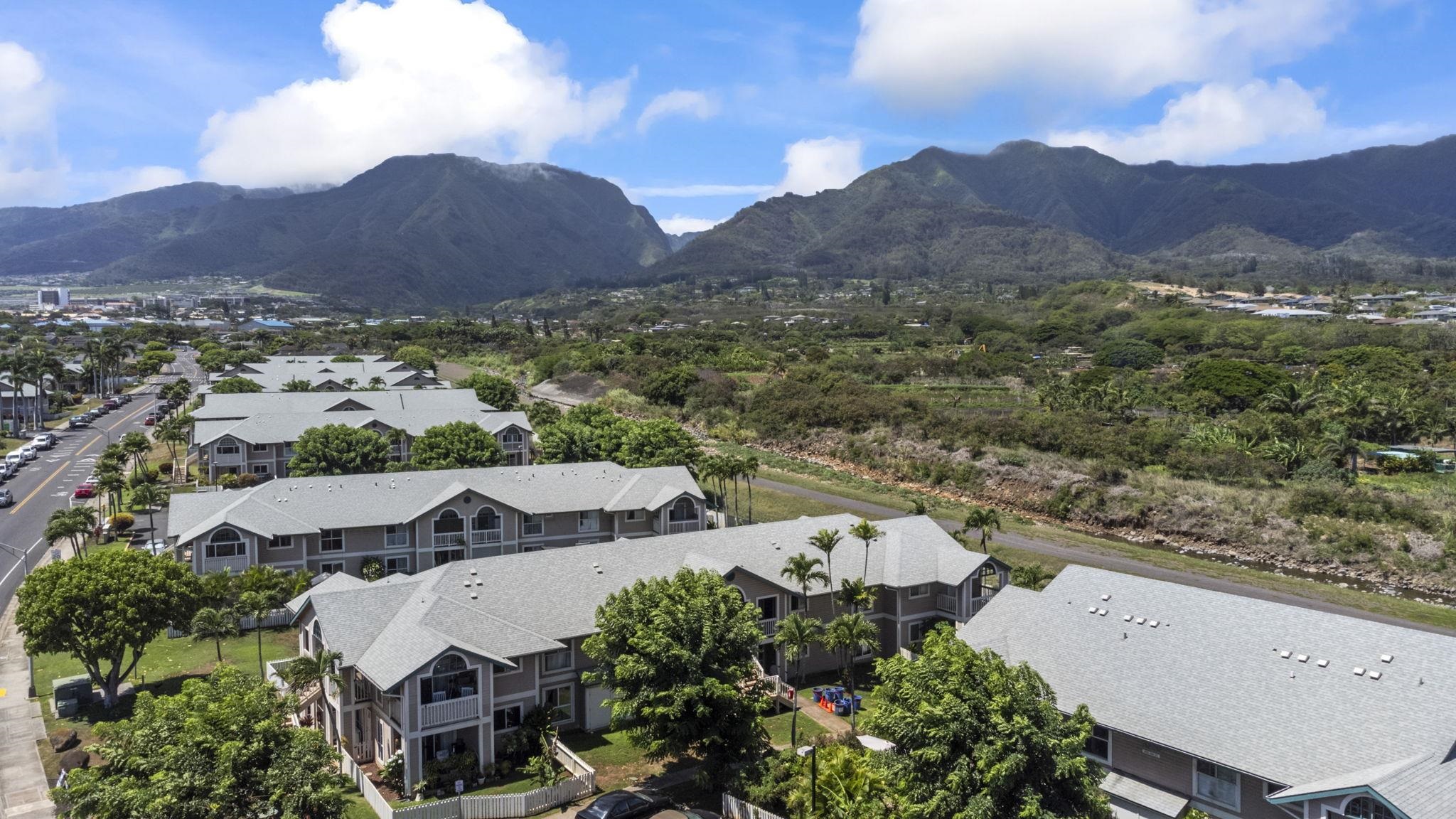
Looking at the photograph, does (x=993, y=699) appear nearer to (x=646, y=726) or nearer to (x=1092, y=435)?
(x=646, y=726)

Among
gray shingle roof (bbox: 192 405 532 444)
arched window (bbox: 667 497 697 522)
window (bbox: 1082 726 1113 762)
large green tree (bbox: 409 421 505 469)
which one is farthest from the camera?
gray shingle roof (bbox: 192 405 532 444)

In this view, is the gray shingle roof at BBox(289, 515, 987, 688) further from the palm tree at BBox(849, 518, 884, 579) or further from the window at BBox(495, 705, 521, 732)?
the window at BBox(495, 705, 521, 732)

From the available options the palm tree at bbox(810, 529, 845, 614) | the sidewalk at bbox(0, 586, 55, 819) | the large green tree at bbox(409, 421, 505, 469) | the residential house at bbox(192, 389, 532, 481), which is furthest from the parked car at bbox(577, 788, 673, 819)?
the residential house at bbox(192, 389, 532, 481)

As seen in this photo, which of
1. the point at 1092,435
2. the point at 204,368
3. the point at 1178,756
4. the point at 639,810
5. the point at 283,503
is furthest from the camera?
the point at 204,368

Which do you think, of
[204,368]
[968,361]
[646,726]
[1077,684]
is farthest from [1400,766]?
[204,368]

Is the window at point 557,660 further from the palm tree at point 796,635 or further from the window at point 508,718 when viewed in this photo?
the palm tree at point 796,635

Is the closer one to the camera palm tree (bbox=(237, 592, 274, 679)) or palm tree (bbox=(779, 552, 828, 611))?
palm tree (bbox=(779, 552, 828, 611))

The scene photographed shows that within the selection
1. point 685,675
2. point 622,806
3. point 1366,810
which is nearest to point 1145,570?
point 1366,810

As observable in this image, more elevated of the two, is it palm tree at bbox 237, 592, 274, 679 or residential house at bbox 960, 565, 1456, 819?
residential house at bbox 960, 565, 1456, 819
